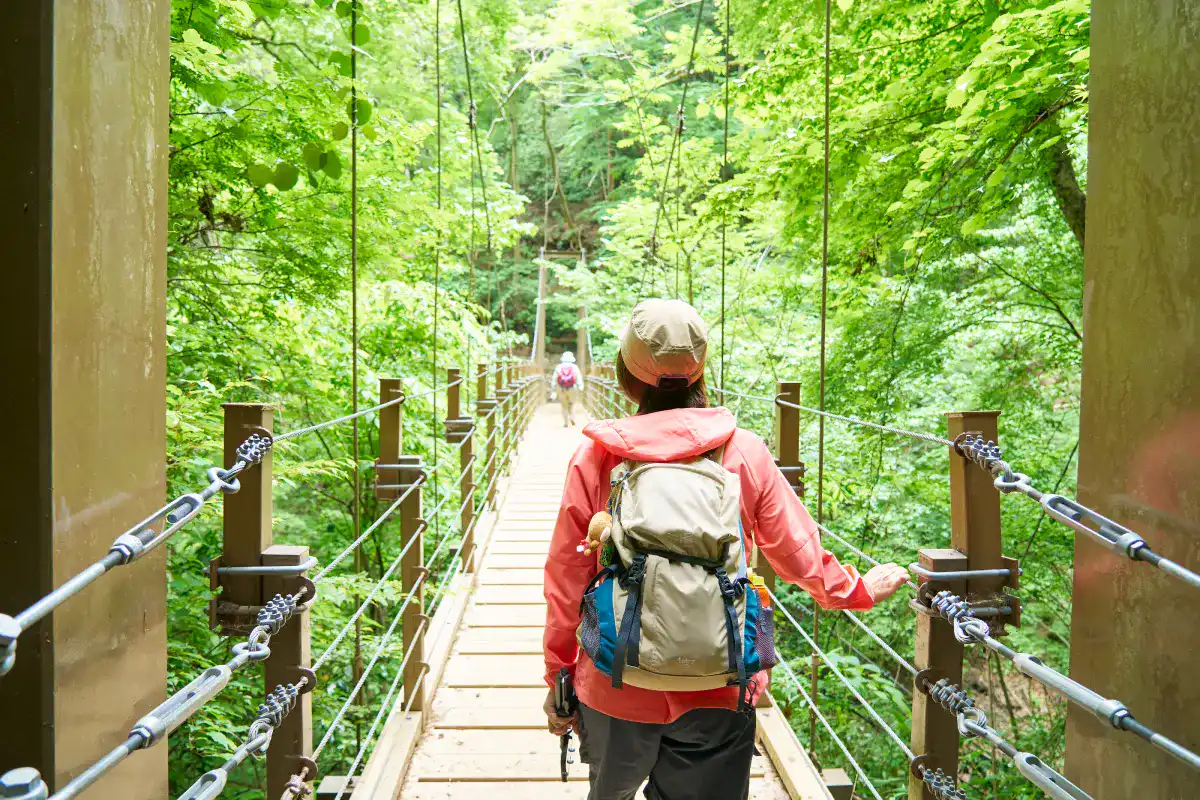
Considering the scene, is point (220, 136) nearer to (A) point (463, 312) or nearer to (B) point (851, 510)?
(A) point (463, 312)

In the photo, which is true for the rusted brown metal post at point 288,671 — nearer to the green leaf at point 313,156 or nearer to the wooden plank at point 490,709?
the green leaf at point 313,156

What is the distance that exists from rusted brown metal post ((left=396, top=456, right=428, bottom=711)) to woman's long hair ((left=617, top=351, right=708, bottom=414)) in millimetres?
1222

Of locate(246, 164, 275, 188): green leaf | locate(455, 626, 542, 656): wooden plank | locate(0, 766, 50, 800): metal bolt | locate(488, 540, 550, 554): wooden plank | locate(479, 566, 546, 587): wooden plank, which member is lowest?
locate(455, 626, 542, 656): wooden plank

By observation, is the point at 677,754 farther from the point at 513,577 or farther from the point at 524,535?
the point at 524,535

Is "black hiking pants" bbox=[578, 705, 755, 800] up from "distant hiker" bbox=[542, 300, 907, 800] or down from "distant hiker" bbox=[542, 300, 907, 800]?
down

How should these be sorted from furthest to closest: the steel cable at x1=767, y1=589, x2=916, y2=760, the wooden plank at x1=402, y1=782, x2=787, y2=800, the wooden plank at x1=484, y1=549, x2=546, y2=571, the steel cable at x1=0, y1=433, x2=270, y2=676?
the wooden plank at x1=484, y1=549, x2=546, y2=571, the wooden plank at x1=402, y1=782, x2=787, y2=800, the steel cable at x1=767, y1=589, x2=916, y2=760, the steel cable at x1=0, y1=433, x2=270, y2=676

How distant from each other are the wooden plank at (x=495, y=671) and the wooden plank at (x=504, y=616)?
31 cm

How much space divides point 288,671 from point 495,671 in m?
1.65

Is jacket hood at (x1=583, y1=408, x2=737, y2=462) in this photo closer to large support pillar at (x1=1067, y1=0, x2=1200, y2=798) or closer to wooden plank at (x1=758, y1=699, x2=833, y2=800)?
large support pillar at (x1=1067, y1=0, x2=1200, y2=798)

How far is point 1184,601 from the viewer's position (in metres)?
0.73

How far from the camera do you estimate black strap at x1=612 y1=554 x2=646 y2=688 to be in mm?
1017

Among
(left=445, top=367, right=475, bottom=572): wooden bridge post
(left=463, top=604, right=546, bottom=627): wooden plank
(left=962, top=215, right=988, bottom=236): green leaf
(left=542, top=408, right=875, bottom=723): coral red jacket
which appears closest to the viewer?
(left=542, top=408, right=875, bottom=723): coral red jacket

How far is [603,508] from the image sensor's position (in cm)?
118

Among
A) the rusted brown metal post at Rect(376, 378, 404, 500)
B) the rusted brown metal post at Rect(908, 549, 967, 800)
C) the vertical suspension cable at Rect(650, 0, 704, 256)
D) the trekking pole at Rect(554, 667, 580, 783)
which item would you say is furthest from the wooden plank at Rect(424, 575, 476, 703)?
the vertical suspension cable at Rect(650, 0, 704, 256)
